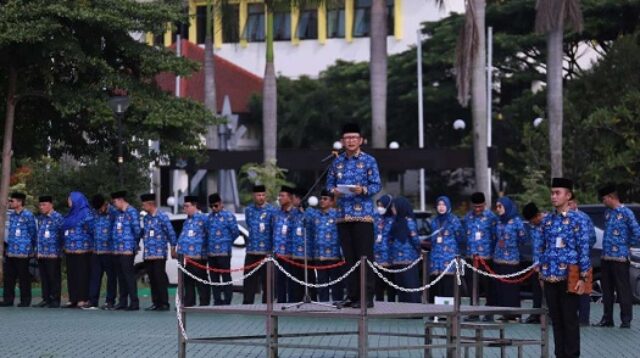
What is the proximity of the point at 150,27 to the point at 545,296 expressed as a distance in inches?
655

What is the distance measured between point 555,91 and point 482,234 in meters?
16.8

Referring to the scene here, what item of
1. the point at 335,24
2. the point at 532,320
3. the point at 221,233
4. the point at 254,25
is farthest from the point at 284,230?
the point at 335,24

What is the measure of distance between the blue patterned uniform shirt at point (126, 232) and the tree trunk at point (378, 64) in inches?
613

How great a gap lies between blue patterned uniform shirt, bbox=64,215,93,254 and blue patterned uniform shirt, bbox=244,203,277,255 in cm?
306

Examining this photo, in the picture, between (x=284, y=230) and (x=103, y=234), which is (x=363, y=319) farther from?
(x=103, y=234)

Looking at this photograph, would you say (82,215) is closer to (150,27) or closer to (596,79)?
(150,27)

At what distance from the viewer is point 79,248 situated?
27.2 m

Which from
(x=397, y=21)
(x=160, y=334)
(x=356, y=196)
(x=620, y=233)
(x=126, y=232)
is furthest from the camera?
(x=397, y=21)

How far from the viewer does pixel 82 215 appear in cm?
2695

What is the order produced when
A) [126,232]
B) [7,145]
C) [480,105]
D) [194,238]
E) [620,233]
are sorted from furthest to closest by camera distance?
1. [480,105]
2. [7,145]
3. [126,232]
4. [194,238]
5. [620,233]

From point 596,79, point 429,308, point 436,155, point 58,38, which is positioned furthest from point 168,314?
point 596,79

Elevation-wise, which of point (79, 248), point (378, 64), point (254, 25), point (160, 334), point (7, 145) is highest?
point (254, 25)

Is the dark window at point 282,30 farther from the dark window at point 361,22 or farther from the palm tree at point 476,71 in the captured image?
the palm tree at point 476,71

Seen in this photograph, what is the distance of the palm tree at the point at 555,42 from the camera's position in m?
38.4
